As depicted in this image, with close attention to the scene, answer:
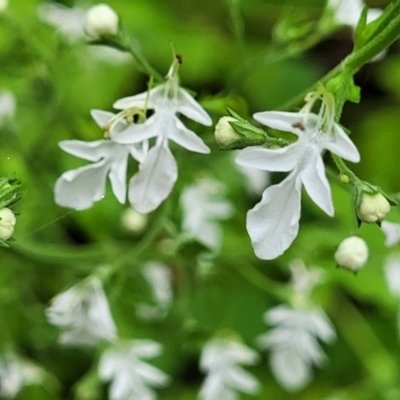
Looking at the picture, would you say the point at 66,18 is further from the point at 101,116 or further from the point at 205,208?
the point at 101,116

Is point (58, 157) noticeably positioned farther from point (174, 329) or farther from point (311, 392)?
point (311, 392)

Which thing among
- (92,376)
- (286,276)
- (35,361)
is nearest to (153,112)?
(92,376)

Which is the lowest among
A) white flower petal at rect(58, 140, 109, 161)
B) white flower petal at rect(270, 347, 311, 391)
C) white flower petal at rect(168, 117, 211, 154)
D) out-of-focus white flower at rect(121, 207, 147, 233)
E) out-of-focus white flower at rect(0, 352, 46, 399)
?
out-of-focus white flower at rect(0, 352, 46, 399)

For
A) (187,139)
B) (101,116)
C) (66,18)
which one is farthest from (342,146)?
(66,18)

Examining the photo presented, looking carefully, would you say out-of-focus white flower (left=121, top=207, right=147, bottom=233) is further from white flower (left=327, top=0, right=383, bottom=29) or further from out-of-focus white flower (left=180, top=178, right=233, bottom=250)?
white flower (left=327, top=0, right=383, bottom=29)

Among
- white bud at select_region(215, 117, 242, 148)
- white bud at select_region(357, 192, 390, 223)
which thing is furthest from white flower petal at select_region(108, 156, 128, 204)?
white bud at select_region(357, 192, 390, 223)

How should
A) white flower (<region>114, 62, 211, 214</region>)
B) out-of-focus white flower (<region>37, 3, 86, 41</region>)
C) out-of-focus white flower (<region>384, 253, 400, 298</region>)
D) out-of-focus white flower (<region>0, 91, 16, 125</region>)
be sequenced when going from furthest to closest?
out-of-focus white flower (<region>37, 3, 86, 41</region>)
out-of-focus white flower (<region>384, 253, 400, 298</region>)
out-of-focus white flower (<region>0, 91, 16, 125</region>)
white flower (<region>114, 62, 211, 214</region>)
